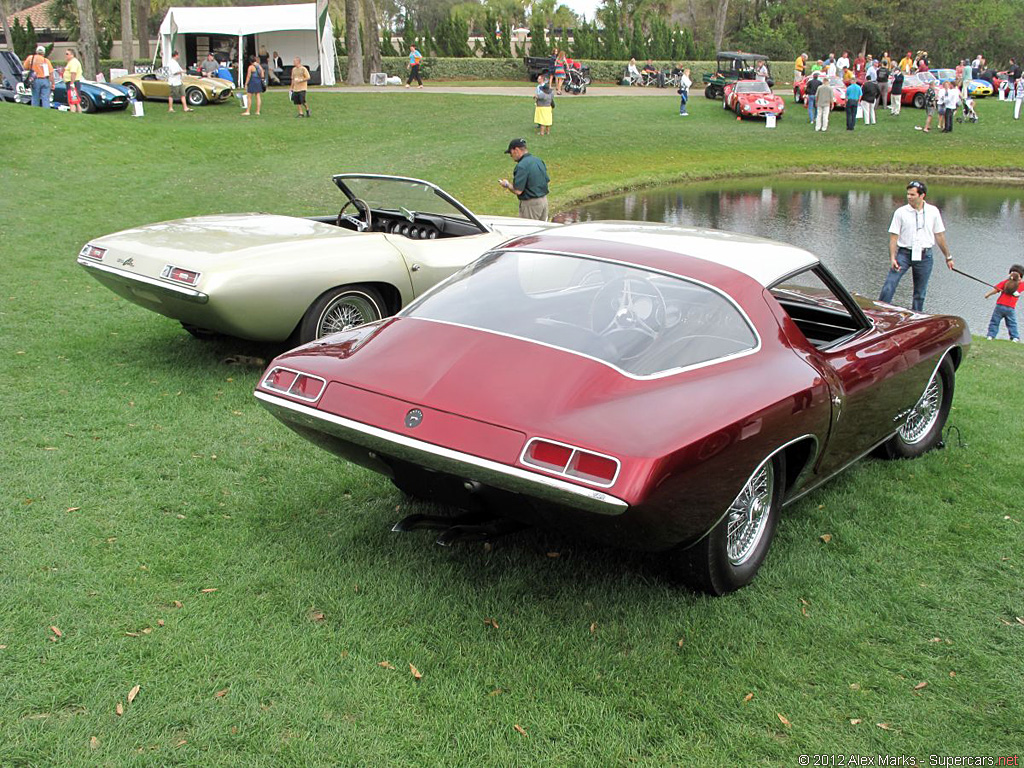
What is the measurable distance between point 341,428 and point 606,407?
106 cm

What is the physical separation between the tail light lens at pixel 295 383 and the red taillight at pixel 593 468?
1.22m

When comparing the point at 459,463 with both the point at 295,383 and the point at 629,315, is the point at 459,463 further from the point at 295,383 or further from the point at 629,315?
the point at 629,315

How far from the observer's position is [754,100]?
3181 cm

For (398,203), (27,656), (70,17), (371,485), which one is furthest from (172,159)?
(70,17)

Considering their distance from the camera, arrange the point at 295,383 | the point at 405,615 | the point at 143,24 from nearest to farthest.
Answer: the point at 405,615, the point at 295,383, the point at 143,24

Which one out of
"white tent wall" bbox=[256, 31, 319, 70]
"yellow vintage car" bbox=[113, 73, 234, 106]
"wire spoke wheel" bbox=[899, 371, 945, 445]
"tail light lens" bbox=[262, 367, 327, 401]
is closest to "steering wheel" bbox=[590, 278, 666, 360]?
"tail light lens" bbox=[262, 367, 327, 401]

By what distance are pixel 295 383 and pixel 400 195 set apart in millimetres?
4148

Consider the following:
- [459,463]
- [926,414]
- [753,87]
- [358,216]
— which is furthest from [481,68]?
[459,463]

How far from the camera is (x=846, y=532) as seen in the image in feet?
15.5

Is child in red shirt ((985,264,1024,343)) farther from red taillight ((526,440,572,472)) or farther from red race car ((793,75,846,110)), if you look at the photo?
red race car ((793,75,846,110))

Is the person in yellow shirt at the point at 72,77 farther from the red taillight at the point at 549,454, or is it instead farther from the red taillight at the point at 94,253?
the red taillight at the point at 549,454

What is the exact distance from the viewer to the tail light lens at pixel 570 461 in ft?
10.6

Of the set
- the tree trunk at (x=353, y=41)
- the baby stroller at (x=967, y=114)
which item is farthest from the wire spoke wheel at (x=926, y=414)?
the tree trunk at (x=353, y=41)

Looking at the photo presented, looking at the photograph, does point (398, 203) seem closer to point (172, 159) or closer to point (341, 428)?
point (341, 428)
